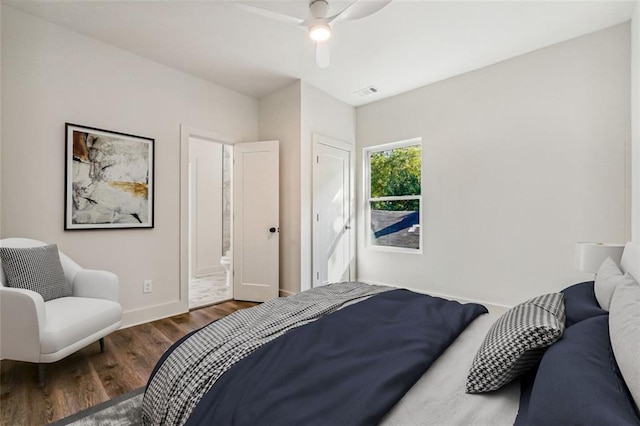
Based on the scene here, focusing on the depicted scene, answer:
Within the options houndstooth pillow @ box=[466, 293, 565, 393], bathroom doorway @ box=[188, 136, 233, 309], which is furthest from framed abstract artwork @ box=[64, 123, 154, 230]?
houndstooth pillow @ box=[466, 293, 565, 393]

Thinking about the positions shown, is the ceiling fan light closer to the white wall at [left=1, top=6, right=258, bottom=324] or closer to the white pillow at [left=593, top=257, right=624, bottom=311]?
the white wall at [left=1, top=6, right=258, bottom=324]

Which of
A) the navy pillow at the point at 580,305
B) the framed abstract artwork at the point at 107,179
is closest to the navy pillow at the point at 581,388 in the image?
the navy pillow at the point at 580,305

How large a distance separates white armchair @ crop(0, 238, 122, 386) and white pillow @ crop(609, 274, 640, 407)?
8.76 ft

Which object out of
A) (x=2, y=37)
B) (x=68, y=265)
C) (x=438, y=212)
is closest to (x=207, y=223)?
(x=68, y=265)

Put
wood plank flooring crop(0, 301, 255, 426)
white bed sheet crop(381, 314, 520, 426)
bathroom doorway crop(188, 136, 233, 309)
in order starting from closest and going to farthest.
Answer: white bed sheet crop(381, 314, 520, 426)
wood plank flooring crop(0, 301, 255, 426)
bathroom doorway crop(188, 136, 233, 309)

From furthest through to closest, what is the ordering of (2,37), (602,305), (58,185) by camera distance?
(58,185), (2,37), (602,305)

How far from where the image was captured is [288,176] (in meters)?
3.85

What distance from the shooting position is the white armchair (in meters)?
1.85

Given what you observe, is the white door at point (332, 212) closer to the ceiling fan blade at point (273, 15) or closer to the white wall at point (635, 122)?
the ceiling fan blade at point (273, 15)

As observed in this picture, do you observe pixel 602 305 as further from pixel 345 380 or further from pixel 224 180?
pixel 224 180

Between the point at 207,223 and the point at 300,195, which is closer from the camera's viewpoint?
the point at 300,195

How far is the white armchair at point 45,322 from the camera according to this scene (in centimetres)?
185

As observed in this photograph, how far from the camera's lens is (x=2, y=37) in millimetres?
2369

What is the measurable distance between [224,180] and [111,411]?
4.68m
